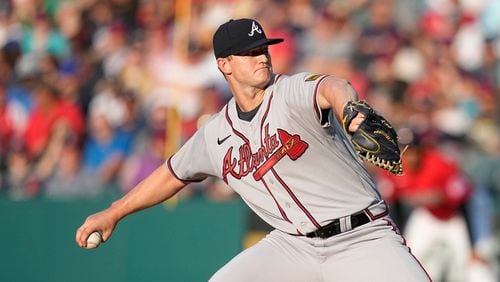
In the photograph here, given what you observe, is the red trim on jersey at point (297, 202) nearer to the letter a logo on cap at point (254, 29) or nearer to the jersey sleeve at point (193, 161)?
the jersey sleeve at point (193, 161)

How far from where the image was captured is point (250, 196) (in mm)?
5770

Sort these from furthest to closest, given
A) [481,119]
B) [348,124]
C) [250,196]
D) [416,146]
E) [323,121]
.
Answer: [481,119], [416,146], [250,196], [323,121], [348,124]

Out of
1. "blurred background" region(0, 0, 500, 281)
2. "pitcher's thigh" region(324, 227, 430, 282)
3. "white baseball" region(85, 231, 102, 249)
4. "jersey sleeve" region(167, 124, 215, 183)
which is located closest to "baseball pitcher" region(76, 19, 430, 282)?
"pitcher's thigh" region(324, 227, 430, 282)

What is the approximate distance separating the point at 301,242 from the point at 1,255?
6.49 m

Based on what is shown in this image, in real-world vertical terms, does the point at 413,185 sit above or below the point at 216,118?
below

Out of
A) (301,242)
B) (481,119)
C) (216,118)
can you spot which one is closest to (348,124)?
(301,242)

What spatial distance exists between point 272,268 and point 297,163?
0.60 m

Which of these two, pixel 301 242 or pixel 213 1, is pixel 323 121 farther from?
pixel 213 1

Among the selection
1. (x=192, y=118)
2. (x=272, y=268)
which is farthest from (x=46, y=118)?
(x=272, y=268)

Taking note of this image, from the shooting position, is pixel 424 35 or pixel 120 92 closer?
pixel 424 35

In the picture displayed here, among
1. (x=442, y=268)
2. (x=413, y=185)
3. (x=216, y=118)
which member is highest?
(x=216, y=118)

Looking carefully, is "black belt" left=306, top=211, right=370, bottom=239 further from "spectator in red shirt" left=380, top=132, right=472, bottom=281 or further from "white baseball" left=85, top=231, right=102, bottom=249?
"spectator in red shirt" left=380, top=132, right=472, bottom=281

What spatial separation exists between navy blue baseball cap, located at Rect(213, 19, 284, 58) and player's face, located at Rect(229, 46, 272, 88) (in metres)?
0.05

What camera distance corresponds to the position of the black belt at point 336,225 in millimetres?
5410
